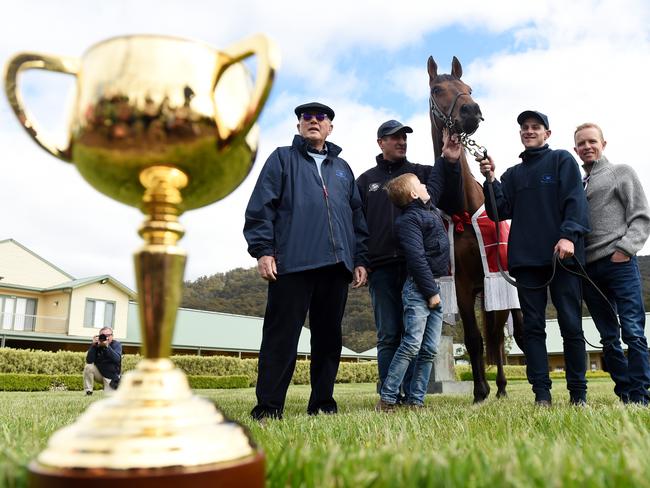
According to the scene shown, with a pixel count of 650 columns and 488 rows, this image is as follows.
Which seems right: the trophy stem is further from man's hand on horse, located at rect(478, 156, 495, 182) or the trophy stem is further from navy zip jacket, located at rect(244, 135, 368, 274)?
man's hand on horse, located at rect(478, 156, 495, 182)

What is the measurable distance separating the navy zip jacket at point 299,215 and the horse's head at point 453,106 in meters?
1.62

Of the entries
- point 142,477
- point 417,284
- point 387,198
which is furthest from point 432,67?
point 142,477

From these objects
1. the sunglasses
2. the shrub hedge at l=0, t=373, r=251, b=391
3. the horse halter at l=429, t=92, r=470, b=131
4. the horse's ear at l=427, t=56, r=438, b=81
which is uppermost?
the horse's ear at l=427, t=56, r=438, b=81

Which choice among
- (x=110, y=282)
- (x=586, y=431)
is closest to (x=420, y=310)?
(x=586, y=431)

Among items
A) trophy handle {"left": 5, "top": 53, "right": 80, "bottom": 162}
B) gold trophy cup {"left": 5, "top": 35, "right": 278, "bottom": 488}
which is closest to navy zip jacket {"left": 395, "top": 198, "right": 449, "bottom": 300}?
gold trophy cup {"left": 5, "top": 35, "right": 278, "bottom": 488}

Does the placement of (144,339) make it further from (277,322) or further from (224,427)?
(277,322)

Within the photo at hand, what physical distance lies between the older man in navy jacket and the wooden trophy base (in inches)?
102

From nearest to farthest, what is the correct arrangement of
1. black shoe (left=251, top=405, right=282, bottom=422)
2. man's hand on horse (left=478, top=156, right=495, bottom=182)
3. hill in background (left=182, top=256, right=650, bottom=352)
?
black shoe (left=251, top=405, right=282, bottom=422)
man's hand on horse (left=478, top=156, right=495, bottom=182)
hill in background (left=182, top=256, right=650, bottom=352)

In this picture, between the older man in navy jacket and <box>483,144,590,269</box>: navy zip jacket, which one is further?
<box>483,144,590,269</box>: navy zip jacket

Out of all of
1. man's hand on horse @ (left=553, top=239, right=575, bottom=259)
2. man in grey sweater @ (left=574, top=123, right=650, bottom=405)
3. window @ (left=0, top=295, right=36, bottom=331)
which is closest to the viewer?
man's hand on horse @ (left=553, top=239, right=575, bottom=259)

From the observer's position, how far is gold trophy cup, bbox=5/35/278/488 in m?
0.94

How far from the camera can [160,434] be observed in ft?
3.17

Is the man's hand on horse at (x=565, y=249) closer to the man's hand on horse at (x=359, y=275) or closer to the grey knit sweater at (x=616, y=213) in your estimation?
the grey knit sweater at (x=616, y=213)

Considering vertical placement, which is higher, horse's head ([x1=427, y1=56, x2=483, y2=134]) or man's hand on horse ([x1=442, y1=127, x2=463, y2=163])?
horse's head ([x1=427, y1=56, x2=483, y2=134])
